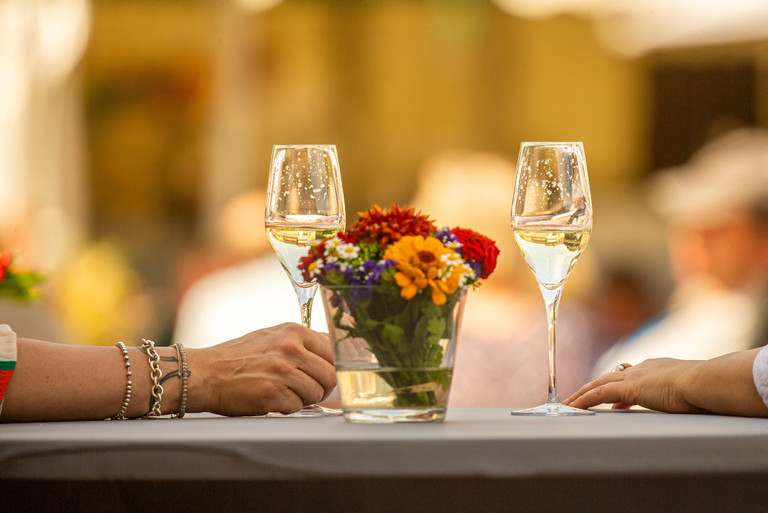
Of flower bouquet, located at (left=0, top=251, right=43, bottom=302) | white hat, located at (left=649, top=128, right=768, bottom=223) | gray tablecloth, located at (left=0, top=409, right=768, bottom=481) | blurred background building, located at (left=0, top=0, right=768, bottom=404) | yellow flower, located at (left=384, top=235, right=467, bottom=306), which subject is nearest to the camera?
gray tablecloth, located at (left=0, top=409, right=768, bottom=481)

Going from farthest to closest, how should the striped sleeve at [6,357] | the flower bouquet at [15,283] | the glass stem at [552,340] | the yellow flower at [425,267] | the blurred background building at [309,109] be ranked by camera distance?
the blurred background building at [309,109], the flower bouquet at [15,283], the glass stem at [552,340], the striped sleeve at [6,357], the yellow flower at [425,267]

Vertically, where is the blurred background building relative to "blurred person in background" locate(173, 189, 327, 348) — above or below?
above

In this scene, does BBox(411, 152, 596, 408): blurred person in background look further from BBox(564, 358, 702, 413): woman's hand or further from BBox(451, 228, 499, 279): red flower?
BBox(451, 228, 499, 279): red flower

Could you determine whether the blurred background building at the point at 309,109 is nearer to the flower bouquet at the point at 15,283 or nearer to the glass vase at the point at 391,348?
the flower bouquet at the point at 15,283

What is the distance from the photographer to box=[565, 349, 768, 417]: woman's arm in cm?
110

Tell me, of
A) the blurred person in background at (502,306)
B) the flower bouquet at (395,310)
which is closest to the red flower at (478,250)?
the flower bouquet at (395,310)

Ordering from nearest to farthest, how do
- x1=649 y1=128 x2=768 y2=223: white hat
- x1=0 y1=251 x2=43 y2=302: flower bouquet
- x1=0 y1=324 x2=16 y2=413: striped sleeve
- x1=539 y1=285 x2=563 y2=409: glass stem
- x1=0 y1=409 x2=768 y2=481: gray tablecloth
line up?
x1=0 y1=409 x2=768 y2=481: gray tablecloth → x1=0 y1=324 x2=16 y2=413: striped sleeve → x1=539 y1=285 x2=563 y2=409: glass stem → x1=0 y1=251 x2=43 y2=302: flower bouquet → x1=649 y1=128 x2=768 y2=223: white hat

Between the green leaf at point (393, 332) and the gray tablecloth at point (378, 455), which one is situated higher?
the green leaf at point (393, 332)

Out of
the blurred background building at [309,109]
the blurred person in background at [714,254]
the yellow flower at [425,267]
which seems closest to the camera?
the yellow flower at [425,267]

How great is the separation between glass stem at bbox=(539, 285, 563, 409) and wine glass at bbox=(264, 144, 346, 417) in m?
0.24

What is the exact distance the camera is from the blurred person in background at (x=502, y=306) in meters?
4.55

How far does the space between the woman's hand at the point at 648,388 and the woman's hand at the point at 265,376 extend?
30 centimetres

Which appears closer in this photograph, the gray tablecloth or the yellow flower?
the gray tablecloth

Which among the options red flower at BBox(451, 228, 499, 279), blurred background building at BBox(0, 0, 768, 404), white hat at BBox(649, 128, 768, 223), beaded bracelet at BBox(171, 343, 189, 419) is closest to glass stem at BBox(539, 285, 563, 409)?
red flower at BBox(451, 228, 499, 279)
